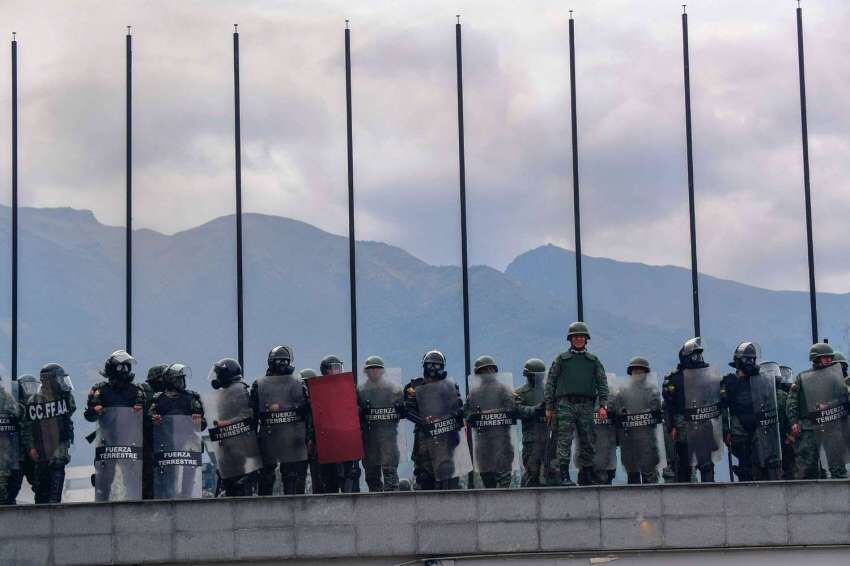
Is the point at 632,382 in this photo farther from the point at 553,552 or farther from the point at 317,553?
the point at 317,553

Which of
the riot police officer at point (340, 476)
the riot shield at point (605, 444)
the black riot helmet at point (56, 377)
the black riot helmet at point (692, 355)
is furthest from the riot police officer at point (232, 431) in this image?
the black riot helmet at point (692, 355)

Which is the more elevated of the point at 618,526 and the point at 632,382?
the point at 632,382

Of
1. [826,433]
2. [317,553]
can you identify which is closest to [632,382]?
[826,433]

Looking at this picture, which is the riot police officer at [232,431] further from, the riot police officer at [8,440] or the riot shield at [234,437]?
the riot police officer at [8,440]

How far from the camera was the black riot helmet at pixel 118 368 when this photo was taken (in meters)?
18.2

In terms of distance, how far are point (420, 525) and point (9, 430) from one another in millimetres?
4886

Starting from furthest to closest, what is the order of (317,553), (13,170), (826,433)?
(13,170) → (826,433) → (317,553)

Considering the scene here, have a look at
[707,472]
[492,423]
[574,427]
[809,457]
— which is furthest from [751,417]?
[492,423]

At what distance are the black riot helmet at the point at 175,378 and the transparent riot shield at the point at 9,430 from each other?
1.73 metres

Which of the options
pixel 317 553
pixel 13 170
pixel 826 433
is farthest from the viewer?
pixel 13 170

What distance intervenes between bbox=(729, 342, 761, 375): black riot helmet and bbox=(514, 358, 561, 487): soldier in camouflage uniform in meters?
2.34

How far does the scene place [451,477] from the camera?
752 inches

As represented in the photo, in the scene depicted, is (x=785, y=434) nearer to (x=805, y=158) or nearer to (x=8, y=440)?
(x=805, y=158)

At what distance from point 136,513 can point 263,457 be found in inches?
68.6
